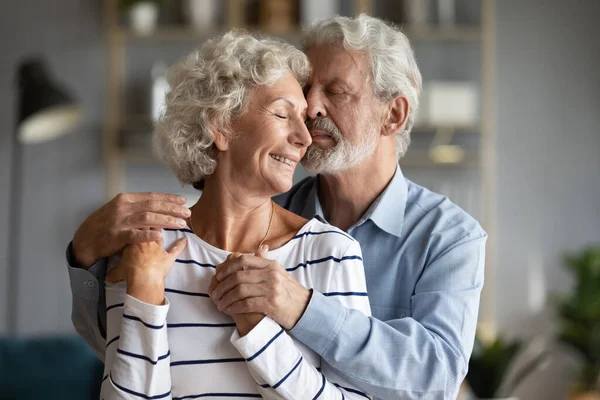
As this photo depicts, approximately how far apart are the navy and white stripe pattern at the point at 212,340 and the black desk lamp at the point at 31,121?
292cm

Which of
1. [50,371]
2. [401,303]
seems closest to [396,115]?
[401,303]

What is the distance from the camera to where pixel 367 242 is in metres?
1.95

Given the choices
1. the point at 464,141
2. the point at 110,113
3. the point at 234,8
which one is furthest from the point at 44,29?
the point at 464,141

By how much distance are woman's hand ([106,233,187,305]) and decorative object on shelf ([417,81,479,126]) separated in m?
3.38

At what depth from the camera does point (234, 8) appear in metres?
4.91

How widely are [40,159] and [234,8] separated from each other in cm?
151

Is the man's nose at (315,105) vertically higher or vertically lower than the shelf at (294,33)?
lower

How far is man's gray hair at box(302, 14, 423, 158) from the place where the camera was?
2.01m

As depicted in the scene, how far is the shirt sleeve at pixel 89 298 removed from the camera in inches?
67.7

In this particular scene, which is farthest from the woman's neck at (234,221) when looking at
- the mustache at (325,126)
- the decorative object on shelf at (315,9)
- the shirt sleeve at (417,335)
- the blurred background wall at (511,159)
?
the blurred background wall at (511,159)

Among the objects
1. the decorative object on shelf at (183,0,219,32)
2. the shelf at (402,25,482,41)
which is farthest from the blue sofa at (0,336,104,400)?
the shelf at (402,25,482,41)

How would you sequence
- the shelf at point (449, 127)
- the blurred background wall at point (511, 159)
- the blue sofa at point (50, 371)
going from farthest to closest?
the blurred background wall at point (511, 159) → the shelf at point (449, 127) → the blue sofa at point (50, 371)

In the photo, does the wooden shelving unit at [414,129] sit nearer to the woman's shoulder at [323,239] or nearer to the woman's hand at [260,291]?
the woman's shoulder at [323,239]

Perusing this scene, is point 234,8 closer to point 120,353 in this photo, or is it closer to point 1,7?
point 1,7
